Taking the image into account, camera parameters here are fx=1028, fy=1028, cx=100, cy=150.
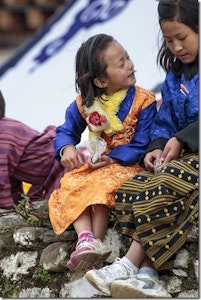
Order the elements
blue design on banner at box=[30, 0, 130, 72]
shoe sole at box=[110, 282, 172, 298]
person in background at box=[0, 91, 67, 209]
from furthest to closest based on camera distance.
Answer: blue design on banner at box=[30, 0, 130, 72] < person in background at box=[0, 91, 67, 209] < shoe sole at box=[110, 282, 172, 298]

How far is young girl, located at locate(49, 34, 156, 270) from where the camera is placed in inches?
131

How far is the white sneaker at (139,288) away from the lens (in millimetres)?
2992

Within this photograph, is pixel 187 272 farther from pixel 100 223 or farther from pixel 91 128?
pixel 91 128

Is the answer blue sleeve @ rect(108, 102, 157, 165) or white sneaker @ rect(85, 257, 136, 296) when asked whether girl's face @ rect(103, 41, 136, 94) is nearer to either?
blue sleeve @ rect(108, 102, 157, 165)

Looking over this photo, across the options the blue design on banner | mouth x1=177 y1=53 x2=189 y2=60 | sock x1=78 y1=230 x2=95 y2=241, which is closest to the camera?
sock x1=78 y1=230 x2=95 y2=241

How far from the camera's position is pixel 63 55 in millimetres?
6066

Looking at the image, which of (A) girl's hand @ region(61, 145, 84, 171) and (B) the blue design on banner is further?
(B) the blue design on banner

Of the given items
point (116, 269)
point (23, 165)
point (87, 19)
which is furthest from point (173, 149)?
point (87, 19)

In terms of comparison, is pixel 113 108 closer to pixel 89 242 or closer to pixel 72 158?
pixel 72 158

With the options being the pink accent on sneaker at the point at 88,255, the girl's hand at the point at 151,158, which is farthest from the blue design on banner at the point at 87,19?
the pink accent on sneaker at the point at 88,255

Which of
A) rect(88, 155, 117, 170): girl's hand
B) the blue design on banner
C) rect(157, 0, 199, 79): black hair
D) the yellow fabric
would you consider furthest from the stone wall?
the blue design on banner

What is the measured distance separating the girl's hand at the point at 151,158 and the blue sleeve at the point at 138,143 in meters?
0.08

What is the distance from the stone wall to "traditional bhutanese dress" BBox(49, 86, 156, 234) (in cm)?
10

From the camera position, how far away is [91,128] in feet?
11.3
